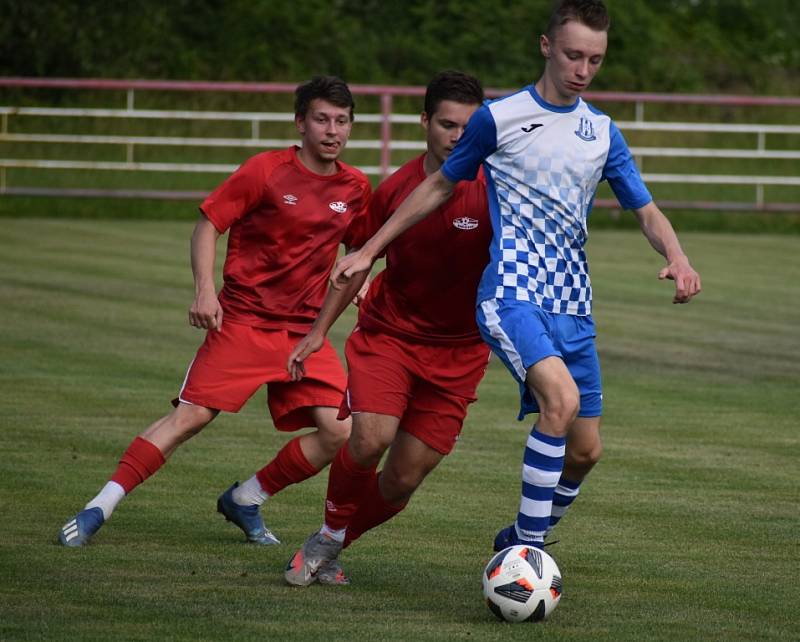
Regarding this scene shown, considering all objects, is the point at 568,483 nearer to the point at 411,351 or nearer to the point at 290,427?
the point at 411,351

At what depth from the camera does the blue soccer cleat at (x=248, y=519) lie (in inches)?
262

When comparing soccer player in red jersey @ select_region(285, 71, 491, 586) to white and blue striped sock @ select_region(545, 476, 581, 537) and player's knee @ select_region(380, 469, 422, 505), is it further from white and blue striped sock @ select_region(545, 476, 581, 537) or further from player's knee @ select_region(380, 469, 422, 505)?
white and blue striped sock @ select_region(545, 476, 581, 537)

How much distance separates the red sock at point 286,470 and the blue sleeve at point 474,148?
1.63 m

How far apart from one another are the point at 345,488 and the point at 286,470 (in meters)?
0.88

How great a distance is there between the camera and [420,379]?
5.99 m

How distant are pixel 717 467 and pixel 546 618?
3346 millimetres

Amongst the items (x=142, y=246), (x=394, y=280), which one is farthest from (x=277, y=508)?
(x=142, y=246)

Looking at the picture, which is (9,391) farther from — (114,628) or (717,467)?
(114,628)

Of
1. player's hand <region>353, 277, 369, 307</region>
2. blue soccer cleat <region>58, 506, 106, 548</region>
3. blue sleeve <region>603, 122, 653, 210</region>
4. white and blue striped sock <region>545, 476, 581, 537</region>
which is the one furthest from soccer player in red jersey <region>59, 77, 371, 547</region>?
blue sleeve <region>603, 122, 653, 210</region>

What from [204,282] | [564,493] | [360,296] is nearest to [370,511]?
[564,493]

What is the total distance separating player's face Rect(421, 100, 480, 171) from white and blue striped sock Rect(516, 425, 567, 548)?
3.72 feet

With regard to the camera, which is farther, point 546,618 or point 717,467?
point 717,467

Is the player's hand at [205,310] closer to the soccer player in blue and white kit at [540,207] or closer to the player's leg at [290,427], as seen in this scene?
the player's leg at [290,427]

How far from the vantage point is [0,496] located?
726 centimetres
